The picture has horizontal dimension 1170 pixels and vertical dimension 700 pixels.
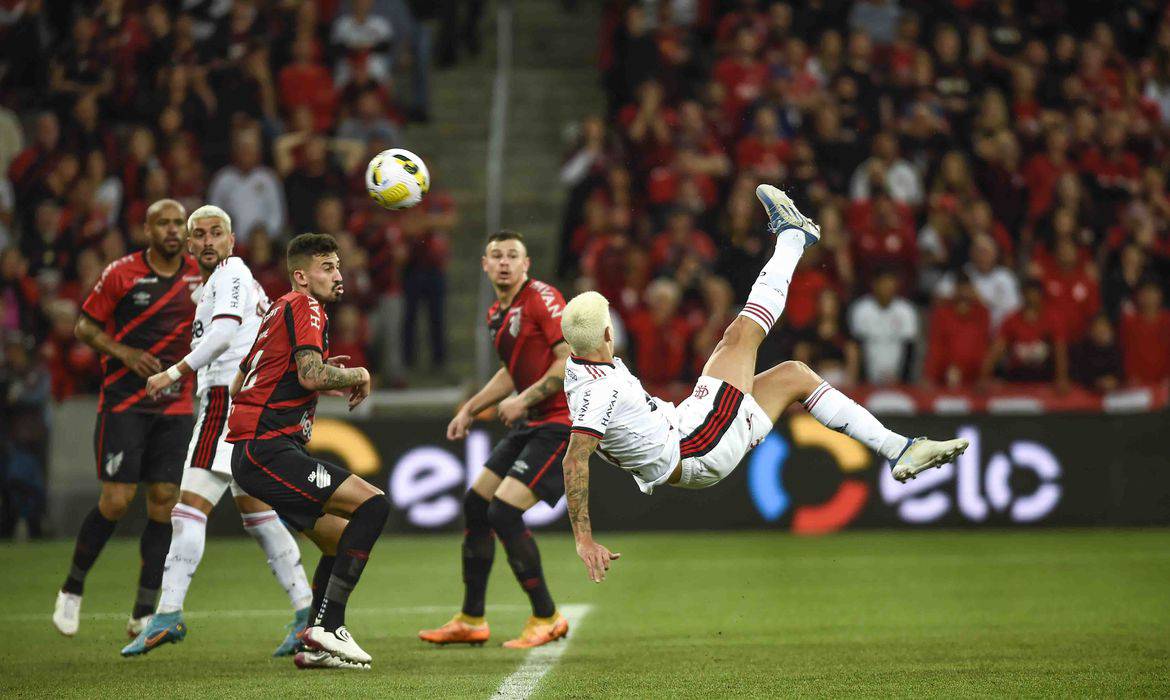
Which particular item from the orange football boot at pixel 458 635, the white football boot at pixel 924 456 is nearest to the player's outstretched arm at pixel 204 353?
the orange football boot at pixel 458 635

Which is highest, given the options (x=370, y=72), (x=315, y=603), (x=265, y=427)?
(x=370, y=72)

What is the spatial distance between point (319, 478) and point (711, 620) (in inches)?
121

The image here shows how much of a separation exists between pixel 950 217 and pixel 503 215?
17.7 ft

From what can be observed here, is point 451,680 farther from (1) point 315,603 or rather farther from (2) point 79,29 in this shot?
(2) point 79,29

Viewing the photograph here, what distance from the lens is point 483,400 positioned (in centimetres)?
941

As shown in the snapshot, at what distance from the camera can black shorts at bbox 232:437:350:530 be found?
25.6ft

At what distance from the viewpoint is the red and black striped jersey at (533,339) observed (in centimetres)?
923

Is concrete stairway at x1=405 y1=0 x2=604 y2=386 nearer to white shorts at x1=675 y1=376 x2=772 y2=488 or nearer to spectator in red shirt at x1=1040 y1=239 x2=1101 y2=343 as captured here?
spectator in red shirt at x1=1040 y1=239 x2=1101 y2=343

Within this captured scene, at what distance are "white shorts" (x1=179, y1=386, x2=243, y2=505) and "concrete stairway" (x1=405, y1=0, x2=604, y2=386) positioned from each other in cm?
808

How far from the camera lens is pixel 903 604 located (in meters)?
10.4

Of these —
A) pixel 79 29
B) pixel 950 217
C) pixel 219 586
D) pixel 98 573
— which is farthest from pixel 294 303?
pixel 79 29

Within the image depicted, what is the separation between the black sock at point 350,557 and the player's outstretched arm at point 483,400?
1.35 m

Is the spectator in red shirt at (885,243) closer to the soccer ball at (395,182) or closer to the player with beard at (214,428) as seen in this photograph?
the soccer ball at (395,182)

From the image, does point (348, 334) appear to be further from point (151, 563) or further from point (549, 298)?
point (549, 298)
